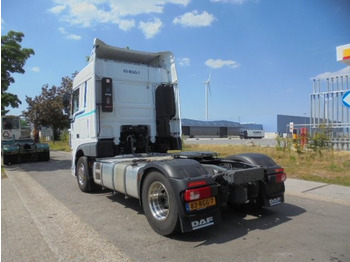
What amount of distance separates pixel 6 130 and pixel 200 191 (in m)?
21.8

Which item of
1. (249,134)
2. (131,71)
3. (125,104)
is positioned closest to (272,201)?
(125,104)

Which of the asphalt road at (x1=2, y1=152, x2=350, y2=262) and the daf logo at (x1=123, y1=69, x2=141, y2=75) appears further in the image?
the daf logo at (x1=123, y1=69, x2=141, y2=75)

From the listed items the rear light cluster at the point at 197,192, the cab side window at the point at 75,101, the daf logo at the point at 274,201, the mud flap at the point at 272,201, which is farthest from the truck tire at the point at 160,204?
the cab side window at the point at 75,101

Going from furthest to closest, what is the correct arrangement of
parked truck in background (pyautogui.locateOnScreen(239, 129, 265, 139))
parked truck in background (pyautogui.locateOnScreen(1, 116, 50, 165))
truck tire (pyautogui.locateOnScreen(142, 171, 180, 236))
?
parked truck in background (pyautogui.locateOnScreen(239, 129, 265, 139)) < parked truck in background (pyautogui.locateOnScreen(1, 116, 50, 165)) < truck tire (pyautogui.locateOnScreen(142, 171, 180, 236))

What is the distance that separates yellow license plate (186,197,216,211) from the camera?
4.35 meters

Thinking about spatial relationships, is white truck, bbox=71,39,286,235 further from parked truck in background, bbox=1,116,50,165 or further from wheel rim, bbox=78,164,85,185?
parked truck in background, bbox=1,116,50,165

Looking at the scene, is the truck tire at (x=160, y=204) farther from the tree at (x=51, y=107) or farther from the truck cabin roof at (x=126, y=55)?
the tree at (x=51, y=107)

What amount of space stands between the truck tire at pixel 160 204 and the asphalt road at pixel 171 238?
174 millimetres

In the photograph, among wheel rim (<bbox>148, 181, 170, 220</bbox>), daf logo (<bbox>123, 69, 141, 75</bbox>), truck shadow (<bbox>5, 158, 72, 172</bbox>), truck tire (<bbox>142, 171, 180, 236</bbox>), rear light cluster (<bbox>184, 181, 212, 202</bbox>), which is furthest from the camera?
truck shadow (<bbox>5, 158, 72, 172</bbox>)

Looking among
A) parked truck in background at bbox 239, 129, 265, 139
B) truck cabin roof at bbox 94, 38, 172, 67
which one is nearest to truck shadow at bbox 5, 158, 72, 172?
truck cabin roof at bbox 94, 38, 172, 67

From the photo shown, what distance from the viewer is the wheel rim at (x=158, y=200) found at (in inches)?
195

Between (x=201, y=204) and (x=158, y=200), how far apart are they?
2.94ft

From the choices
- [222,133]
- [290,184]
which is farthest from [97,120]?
[222,133]

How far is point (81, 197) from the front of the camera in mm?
7723
